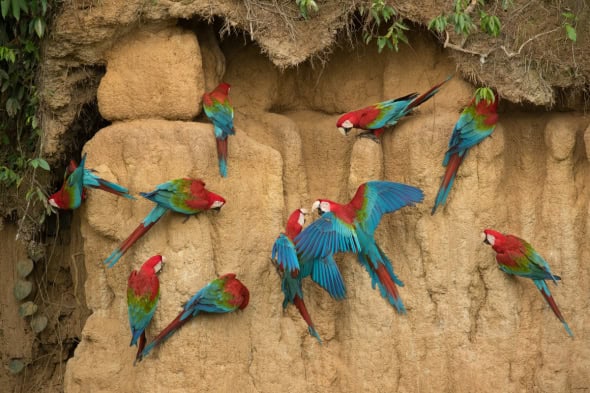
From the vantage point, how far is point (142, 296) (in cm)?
481

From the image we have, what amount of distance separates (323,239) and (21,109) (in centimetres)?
185

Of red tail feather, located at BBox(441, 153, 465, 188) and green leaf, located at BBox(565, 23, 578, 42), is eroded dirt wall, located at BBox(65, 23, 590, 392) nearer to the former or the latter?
red tail feather, located at BBox(441, 153, 465, 188)

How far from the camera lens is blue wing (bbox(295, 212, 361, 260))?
482 cm

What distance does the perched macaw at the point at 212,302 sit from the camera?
189 inches

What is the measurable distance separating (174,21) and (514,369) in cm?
249

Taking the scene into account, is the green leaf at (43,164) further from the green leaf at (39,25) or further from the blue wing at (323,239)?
the blue wing at (323,239)

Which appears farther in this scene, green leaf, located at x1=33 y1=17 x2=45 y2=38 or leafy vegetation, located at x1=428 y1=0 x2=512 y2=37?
green leaf, located at x1=33 y1=17 x2=45 y2=38

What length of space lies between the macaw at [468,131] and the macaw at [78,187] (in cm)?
160

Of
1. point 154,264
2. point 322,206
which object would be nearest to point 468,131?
point 322,206

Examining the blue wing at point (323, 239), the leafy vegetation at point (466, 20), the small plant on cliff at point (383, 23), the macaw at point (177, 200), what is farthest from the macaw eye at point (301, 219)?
the leafy vegetation at point (466, 20)

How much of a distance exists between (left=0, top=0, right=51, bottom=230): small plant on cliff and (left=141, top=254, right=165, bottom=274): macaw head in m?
0.81

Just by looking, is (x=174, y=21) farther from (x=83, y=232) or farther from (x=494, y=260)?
(x=494, y=260)

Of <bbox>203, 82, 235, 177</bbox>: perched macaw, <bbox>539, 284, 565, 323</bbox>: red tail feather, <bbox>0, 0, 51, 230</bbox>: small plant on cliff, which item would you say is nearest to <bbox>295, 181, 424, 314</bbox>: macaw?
<bbox>203, 82, 235, 177</bbox>: perched macaw

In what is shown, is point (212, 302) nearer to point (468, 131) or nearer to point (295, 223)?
point (295, 223)
